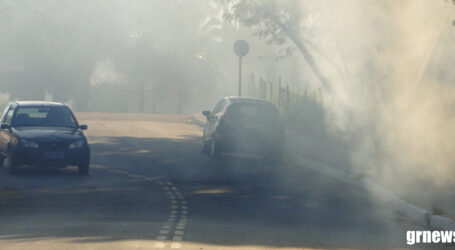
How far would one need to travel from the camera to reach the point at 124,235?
36.2ft

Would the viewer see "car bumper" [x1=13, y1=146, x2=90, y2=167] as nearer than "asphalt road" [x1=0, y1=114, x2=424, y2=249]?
No

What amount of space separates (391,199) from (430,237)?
361 centimetres

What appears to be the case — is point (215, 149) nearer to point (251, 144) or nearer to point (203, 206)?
point (251, 144)

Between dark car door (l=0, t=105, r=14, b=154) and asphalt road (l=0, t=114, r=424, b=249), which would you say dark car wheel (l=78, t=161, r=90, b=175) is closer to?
asphalt road (l=0, t=114, r=424, b=249)

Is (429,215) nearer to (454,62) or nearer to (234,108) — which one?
(234,108)

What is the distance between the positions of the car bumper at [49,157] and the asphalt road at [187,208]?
0.32 m

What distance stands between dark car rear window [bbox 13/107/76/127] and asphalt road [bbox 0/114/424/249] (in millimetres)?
1066

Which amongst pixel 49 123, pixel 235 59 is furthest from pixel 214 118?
pixel 235 59

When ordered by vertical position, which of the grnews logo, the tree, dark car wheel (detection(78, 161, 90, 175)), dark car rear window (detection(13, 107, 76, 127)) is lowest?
the grnews logo

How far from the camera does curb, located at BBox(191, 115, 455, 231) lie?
1287cm

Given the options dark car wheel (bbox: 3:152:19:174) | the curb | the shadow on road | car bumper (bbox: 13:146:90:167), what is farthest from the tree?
dark car wheel (bbox: 3:152:19:174)

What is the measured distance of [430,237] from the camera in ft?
39.3

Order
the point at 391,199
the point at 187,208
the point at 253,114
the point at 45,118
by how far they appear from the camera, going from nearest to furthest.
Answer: the point at 187,208 → the point at 391,199 → the point at 45,118 → the point at 253,114

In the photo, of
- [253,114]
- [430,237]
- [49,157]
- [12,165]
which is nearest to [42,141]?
[49,157]
